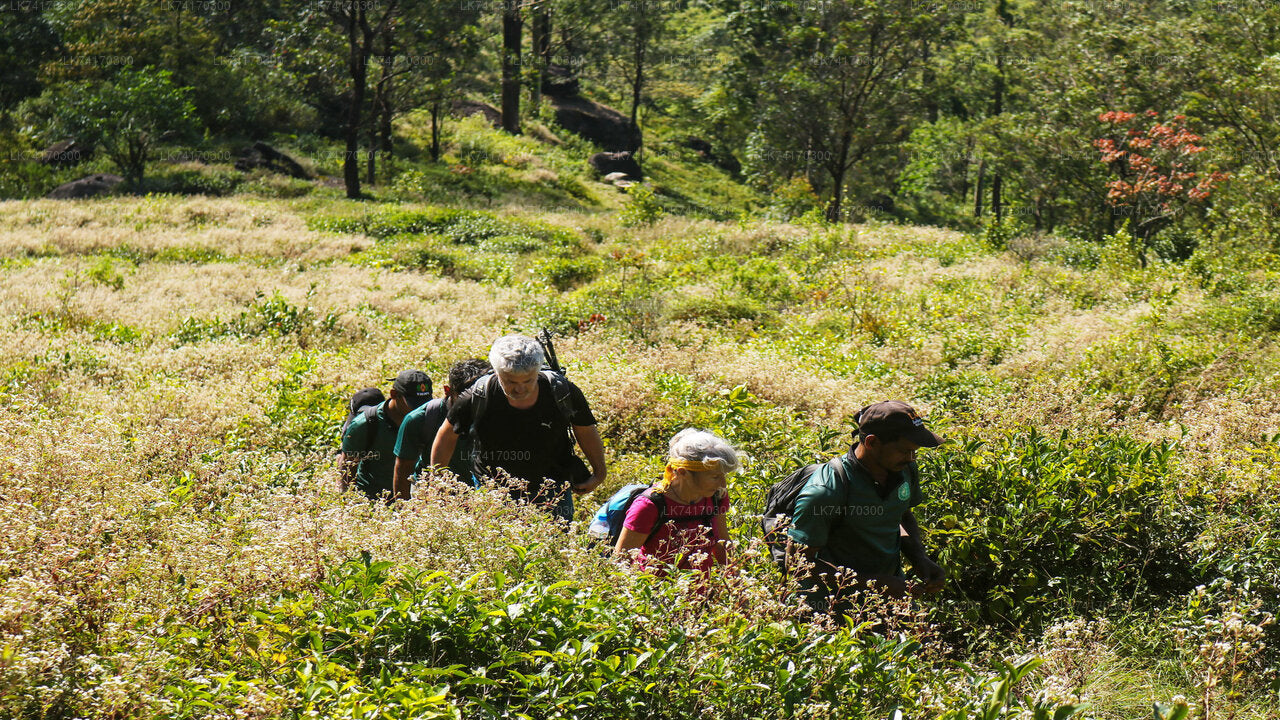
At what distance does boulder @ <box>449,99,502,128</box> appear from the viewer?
37.4 m

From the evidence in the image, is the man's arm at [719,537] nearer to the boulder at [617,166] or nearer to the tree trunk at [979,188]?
the boulder at [617,166]

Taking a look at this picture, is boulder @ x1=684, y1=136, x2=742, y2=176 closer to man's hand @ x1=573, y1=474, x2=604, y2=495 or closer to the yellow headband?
man's hand @ x1=573, y1=474, x2=604, y2=495

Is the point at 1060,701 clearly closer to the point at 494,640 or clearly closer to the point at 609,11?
the point at 494,640

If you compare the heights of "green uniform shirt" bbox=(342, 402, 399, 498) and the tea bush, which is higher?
the tea bush

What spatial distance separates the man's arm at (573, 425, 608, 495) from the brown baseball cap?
1559mm

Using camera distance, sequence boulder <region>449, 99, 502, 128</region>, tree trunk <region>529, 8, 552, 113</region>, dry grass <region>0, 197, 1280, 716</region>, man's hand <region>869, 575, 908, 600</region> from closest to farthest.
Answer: dry grass <region>0, 197, 1280, 716</region> < man's hand <region>869, 575, 908, 600</region> < boulder <region>449, 99, 502, 128</region> < tree trunk <region>529, 8, 552, 113</region>

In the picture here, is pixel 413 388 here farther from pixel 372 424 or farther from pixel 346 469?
pixel 346 469

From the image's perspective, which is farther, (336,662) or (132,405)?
(132,405)

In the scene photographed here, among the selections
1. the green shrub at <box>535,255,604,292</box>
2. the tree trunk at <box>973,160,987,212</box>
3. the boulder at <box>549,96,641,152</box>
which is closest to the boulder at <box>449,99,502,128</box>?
A: the boulder at <box>549,96,641,152</box>

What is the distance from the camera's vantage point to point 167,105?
2361 cm

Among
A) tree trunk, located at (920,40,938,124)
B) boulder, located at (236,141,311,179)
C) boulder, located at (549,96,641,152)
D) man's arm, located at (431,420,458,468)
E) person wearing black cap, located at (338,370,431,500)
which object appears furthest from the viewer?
boulder, located at (549,96,641,152)

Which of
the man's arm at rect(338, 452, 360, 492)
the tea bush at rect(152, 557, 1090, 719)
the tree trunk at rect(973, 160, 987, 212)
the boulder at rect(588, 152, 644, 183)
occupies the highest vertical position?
the tea bush at rect(152, 557, 1090, 719)

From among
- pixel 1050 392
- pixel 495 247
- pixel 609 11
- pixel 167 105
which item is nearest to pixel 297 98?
pixel 167 105

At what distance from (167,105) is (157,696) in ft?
81.4
